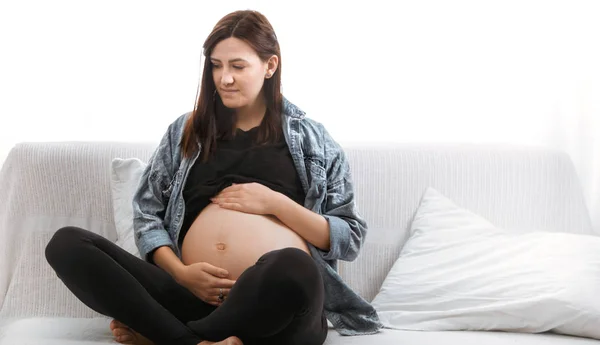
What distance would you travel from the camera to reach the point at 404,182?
2102 mm

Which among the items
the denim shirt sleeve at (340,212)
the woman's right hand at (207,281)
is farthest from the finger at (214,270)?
the denim shirt sleeve at (340,212)

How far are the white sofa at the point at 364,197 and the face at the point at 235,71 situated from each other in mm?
387

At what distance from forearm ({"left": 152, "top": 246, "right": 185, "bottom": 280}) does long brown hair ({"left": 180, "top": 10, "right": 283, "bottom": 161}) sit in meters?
0.21

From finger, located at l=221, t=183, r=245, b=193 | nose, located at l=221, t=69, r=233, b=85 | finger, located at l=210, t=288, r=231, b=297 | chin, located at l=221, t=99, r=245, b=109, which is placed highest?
nose, located at l=221, t=69, r=233, b=85

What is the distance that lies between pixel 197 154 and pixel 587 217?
989 mm

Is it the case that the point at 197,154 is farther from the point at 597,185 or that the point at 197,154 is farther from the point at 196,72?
the point at 597,185

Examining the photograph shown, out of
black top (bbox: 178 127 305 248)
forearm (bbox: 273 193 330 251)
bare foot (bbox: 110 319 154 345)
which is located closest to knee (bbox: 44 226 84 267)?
bare foot (bbox: 110 319 154 345)

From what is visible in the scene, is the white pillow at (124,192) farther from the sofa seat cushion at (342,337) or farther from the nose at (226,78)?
the nose at (226,78)

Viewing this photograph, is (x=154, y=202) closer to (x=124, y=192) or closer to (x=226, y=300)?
(x=124, y=192)

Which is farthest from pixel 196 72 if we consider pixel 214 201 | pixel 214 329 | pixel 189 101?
pixel 214 329

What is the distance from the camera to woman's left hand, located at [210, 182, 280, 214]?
173 cm

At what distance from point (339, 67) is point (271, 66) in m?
0.64

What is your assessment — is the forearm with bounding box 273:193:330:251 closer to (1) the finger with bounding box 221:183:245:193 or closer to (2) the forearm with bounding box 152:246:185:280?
(1) the finger with bounding box 221:183:245:193

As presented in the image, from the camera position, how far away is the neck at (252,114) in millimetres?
1865
